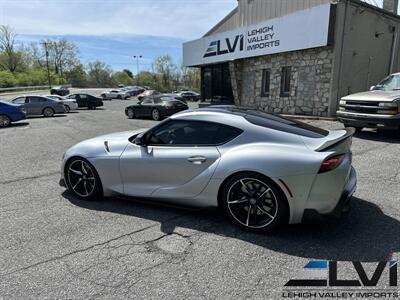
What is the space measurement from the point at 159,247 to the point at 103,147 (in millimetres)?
1821

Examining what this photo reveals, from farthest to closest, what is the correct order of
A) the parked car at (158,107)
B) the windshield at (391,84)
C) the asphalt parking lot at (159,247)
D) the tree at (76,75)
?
the tree at (76,75) → the parked car at (158,107) → the windshield at (391,84) → the asphalt parking lot at (159,247)

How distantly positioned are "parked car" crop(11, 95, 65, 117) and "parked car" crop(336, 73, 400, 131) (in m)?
17.9

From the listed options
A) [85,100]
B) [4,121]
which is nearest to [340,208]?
[4,121]

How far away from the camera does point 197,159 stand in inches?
140

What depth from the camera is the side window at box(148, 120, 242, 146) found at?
3605 millimetres

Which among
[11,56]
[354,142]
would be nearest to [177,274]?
[354,142]

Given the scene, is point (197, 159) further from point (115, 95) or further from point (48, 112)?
point (115, 95)

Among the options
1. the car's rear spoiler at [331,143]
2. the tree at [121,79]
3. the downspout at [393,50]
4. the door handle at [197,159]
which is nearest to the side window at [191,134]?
the door handle at [197,159]

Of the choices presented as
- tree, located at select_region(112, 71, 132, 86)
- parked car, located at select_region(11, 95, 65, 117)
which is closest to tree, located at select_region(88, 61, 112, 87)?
tree, located at select_region(112, 71, 132, 86)

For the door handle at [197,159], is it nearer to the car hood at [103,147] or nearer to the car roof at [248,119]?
the car roof at [248,119]

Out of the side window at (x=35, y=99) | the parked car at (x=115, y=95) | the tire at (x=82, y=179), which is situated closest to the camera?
the tire at (x=82, y=179)

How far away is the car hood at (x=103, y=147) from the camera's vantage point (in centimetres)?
418

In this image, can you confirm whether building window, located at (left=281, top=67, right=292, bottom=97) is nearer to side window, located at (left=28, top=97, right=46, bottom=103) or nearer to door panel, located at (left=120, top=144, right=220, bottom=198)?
door panel, located at (left=120, top=144, right=220, bottom=198)

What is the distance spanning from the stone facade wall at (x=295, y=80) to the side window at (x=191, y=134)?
10.9 m
